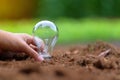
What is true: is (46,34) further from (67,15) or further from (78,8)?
(78,8)

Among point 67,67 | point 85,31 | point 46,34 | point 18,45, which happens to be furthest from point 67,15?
point 67,67

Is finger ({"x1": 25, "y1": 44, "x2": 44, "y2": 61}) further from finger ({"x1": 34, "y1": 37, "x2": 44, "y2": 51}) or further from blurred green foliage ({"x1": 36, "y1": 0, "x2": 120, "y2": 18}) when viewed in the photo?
blurred green foliage ({"x1": 36, "y1": 0, "x2": 120, "y2": 18})

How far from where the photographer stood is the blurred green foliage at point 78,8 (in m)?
19.2

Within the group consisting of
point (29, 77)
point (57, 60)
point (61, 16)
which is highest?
point (61, 16)

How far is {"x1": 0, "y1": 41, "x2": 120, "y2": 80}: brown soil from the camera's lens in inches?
134

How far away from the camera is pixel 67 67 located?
4375 millimetres

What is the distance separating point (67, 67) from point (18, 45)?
981mm

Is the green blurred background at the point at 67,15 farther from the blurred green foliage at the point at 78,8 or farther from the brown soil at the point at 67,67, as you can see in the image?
the brown soil at the point at 67,67

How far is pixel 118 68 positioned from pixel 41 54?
1138mm

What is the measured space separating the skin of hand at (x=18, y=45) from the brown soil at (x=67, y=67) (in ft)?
0.25

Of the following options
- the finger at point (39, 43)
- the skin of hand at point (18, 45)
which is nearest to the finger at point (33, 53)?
the skin of hand at point (18, 45)

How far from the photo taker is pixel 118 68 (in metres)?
4.42

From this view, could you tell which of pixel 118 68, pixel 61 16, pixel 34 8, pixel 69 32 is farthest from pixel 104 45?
pixel 34 8

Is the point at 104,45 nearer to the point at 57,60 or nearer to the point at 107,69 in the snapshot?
the point at 57,60
